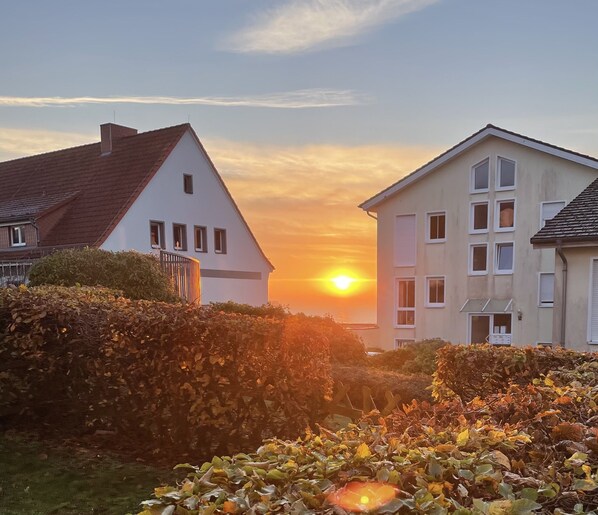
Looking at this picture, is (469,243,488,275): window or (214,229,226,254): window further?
(214,229,226,254): window

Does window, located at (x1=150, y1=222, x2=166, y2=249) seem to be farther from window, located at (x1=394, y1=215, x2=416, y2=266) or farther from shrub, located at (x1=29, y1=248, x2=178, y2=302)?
shrub, located at (x1=29, y1=248, x2=178, y2=302)

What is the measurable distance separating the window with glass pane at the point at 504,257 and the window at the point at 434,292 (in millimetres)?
2877

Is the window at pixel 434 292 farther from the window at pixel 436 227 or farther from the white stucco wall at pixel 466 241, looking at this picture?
the window at pixel 436 227

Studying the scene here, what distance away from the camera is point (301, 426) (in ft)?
19.2

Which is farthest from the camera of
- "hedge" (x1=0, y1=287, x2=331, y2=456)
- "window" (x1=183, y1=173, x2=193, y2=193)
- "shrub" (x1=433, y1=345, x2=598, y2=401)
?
"window" (x1=183, y1=173, x2=193, y2=193)

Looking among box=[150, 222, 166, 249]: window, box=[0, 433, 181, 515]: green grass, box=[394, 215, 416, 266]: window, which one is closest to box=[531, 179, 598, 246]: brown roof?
box=[394, 215, 416, 266]: window

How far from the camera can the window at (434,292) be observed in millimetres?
27172

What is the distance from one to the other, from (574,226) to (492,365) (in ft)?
37.1

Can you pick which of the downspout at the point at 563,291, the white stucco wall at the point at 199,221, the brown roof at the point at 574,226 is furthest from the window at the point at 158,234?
the downspout at the point at 563,291

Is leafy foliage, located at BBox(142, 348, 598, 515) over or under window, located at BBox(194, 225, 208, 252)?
under

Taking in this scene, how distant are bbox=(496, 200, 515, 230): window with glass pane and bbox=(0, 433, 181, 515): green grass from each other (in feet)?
76.3

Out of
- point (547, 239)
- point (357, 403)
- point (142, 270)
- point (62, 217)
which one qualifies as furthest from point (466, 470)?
point (62, 217)

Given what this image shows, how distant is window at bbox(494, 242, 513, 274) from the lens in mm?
25422

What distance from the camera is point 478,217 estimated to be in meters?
26.5
